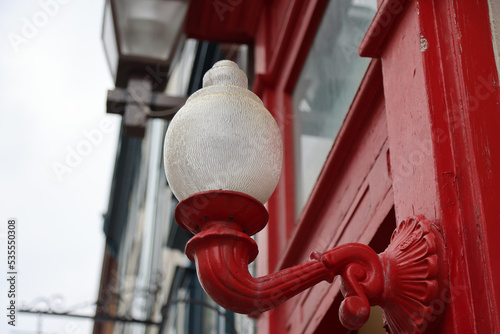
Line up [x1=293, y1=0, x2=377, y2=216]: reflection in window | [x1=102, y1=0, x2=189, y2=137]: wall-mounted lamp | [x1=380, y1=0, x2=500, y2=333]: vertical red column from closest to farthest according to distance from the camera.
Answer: [x1=380, y1=0, x2=500, y2=333]: vertical red column
[x1=293, y1=0, x2=377, y2=216]: reflection in window
[x1=102, y1=0, x2=189, y2=137]: wall-mounted lamp

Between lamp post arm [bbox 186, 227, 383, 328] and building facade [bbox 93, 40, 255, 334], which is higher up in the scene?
building facade [bbox 93, 40, 255, 334]

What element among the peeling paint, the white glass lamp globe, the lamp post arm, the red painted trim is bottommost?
the lamp post arm

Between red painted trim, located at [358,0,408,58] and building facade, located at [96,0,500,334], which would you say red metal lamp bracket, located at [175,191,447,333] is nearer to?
building facade, located at [96,0,500,334]

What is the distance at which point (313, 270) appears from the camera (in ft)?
5.95

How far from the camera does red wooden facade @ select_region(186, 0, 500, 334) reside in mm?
1758

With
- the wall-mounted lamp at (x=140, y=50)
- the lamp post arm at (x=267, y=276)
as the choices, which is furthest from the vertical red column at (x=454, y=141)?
the wall-mounted lamp at (x=140, y=50)

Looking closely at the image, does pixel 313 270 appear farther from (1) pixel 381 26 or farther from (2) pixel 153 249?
(2) pixel 153 249

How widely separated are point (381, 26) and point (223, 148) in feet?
2.54

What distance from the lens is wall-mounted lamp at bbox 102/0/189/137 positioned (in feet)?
16.7

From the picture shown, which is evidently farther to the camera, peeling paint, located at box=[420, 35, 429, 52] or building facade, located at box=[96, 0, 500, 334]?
peeling paint, located at box=[420, 35, 429, 52]

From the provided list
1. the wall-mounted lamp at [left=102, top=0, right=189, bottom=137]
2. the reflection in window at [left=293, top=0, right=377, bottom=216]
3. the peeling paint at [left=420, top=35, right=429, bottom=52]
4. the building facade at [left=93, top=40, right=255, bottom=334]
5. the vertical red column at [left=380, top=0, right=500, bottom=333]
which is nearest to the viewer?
the vertical red column at [left=380, top=0, right=500, bottom=333]

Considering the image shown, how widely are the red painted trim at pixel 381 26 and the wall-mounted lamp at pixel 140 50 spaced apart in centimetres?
285

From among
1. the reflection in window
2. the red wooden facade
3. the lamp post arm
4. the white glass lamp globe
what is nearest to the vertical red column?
the red wooden facade

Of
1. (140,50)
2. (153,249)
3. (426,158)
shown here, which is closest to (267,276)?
(426,158)
